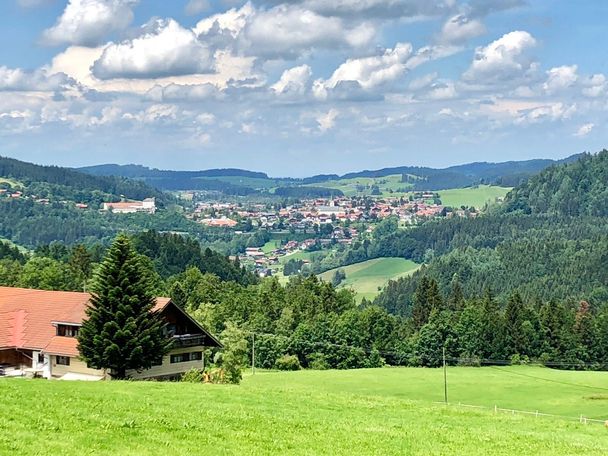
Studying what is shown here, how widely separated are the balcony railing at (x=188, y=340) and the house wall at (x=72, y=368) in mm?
6296

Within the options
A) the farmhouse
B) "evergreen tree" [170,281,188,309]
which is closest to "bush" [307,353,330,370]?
"evergreen tree" [170,281,188,309]

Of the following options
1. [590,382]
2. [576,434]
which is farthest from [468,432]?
[590,382]

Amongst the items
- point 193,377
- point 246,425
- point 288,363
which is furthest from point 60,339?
point 288,363

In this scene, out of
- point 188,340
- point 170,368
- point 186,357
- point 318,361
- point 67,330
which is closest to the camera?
point 67,330

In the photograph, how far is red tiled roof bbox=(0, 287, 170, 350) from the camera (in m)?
61.8

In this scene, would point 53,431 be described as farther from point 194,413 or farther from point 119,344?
point 119,344

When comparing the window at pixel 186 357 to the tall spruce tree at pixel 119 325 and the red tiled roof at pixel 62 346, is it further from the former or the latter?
the tall spruce tree at pixel 119 325

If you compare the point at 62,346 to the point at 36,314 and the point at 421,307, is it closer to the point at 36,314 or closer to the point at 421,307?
the point at 36,314

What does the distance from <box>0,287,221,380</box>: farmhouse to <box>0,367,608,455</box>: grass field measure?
1978 cm

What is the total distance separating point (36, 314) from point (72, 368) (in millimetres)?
7055

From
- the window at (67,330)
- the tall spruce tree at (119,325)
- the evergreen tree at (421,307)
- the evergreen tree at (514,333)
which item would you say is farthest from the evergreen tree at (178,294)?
the tall spruce tree at (119,325)

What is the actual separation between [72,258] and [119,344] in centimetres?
8271

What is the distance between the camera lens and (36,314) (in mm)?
65062

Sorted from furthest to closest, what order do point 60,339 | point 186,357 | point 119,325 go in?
1. point 186,357
2. point 60,339
3. point 119,325
